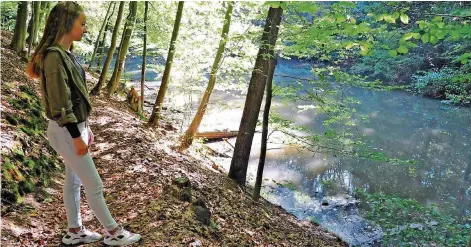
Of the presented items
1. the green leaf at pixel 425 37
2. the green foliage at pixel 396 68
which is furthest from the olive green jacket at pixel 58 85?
the green foliage at pixel 396 68

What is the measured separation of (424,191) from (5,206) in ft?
38.8

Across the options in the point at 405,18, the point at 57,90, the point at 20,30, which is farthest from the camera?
the point at 20,30

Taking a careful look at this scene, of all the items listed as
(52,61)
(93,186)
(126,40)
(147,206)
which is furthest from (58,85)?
(126,40)

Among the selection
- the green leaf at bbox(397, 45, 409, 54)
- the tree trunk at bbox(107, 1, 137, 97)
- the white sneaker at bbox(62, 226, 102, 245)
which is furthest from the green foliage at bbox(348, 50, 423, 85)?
the white sneaker at bbox(62, 226, 102, 245)

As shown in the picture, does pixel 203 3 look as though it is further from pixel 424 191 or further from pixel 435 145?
pixel 435 145

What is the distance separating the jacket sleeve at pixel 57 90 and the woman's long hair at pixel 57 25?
0.11 metres

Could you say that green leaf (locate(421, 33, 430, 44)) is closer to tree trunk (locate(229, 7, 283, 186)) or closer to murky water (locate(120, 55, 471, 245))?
tree trunk (locate(229, 7, 283, 186))

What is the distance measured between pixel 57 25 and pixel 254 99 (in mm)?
5458

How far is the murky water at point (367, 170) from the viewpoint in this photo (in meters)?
10.3

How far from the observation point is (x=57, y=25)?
8.82ft

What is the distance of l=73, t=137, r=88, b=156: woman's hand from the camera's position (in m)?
2.65

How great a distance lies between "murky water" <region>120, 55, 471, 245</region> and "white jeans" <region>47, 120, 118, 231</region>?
4.89 meters

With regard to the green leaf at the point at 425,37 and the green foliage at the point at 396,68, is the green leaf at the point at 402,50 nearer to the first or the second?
the green leaf at the point at 425,37

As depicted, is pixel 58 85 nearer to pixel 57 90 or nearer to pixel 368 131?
pixel 57 90
